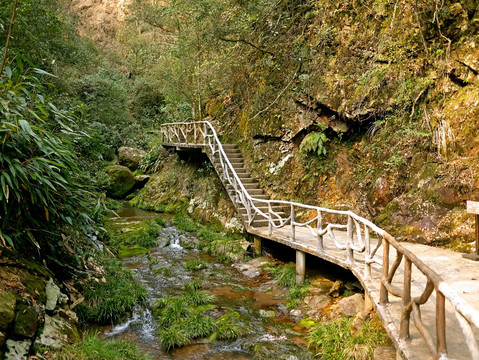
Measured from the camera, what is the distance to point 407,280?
329 cm

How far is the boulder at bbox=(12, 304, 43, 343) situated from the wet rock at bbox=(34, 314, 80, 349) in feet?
0.54

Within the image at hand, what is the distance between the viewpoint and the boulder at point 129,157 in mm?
20438

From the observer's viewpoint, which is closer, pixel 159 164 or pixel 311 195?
pixel 311 195

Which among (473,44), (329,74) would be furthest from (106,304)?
(473,44)

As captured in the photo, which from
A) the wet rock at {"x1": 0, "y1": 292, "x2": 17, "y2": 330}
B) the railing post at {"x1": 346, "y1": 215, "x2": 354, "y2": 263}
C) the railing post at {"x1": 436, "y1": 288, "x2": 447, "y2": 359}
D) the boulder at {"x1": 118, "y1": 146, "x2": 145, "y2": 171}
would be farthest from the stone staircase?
the boulder at {"x1": 118, "y1": 146, "x2": 145, "y2": 171}

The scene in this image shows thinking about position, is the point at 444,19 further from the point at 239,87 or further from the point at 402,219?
the point at 239,87

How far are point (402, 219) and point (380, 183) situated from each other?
1091mm

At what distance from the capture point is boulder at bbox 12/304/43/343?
142 inches

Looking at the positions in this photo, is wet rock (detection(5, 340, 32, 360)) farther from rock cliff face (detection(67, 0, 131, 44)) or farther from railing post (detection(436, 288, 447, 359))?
rock cliff face (detection(67, 0, 131, 44))

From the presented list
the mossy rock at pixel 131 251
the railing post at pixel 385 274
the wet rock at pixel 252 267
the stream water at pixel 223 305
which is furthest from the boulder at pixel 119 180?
the railing post at pixel 385 274

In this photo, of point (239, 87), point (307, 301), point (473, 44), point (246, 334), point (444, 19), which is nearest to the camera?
point (246, 334)

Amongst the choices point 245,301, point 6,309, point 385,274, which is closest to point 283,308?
point 245,301

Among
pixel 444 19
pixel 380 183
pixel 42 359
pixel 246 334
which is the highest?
pixel 444 19

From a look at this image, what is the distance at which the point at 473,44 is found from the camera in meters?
7.05
